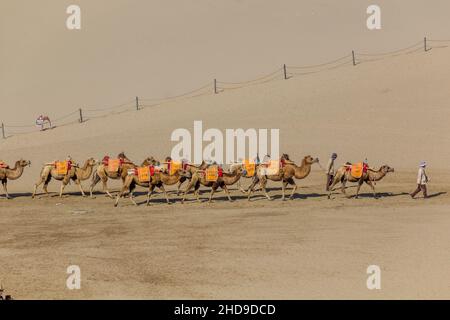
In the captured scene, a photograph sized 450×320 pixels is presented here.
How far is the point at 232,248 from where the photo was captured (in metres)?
17.9

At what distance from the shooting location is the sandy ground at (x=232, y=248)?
47.0 feet

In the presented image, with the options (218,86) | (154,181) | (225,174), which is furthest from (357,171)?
(218,86)

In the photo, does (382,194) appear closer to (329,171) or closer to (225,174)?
(329,171)

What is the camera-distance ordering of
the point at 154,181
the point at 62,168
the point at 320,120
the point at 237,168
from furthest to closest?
1. the point at 320,120
2. the point at 62,168
3. the point at 237,168
4. the point at 154,181

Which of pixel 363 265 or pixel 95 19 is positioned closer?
pixel 363 265

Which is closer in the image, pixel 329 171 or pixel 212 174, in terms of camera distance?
pixel 212 174

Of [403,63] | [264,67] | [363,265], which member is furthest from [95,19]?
[363,265]

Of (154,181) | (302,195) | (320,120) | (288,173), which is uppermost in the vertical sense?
(320,120)

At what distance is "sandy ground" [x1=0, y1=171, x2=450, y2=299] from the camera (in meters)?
14.3

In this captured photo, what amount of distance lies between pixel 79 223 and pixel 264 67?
1467 inches

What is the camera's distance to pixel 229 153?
36.4 metres

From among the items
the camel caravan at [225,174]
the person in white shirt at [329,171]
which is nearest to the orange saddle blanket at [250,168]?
the camel caravan at [225,174]
